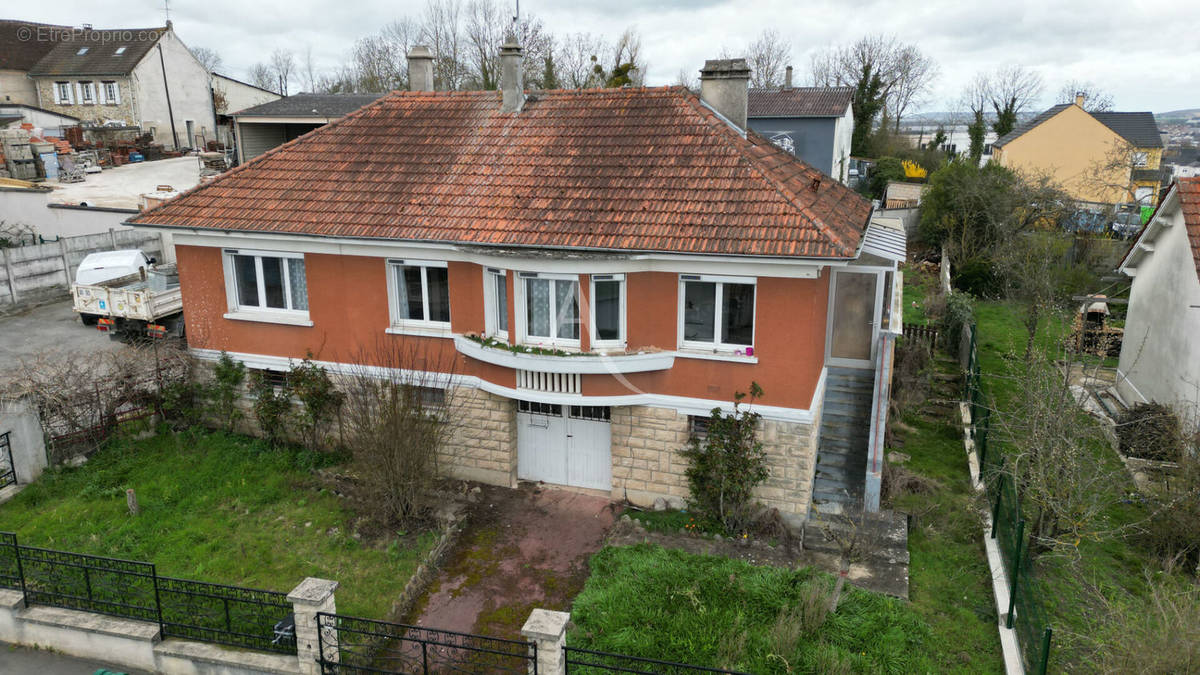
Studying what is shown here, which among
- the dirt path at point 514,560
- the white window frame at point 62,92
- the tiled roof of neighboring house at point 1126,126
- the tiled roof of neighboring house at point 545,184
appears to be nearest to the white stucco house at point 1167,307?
the tiled roof of neighboring house at point 545,184

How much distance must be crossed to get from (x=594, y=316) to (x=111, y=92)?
4627 centimetres

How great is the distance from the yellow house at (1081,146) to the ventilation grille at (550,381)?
39446mm

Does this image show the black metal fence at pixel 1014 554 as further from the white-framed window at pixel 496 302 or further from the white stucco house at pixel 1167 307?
the white-framed window at pixel 496 302

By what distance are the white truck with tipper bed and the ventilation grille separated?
12.1m

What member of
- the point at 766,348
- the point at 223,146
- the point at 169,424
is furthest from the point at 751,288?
the point at 223,146

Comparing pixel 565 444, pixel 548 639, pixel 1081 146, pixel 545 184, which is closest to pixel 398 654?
pixel 548 639

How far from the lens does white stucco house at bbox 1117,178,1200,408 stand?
1580cm

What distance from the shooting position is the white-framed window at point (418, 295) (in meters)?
14.4

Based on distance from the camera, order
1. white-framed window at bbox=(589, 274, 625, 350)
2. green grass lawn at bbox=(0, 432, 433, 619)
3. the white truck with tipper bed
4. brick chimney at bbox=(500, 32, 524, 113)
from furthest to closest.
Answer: the white truck with tipper bed < brick chimney at bbox=(500, 32, 524, 113) < white-framed window at bbox=(589, 274, 625, 350) < green grass lawn at bbox=(0, 432, 433, 619)

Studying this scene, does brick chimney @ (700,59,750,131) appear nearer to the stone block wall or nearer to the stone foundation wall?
the stone foundation wall

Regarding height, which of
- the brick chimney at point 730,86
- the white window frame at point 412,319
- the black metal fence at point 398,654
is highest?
the brick chimney at point 730,86

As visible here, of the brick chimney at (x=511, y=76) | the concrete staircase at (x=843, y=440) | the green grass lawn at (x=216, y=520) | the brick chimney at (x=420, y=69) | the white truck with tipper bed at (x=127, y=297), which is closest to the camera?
the green grass lawn at (x=216, y=520)

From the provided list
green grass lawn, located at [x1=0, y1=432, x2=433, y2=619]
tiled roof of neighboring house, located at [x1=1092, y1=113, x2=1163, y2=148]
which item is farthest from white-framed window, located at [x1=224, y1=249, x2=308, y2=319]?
tiled roof of neighboring house, located at [x1=1092, y1=113, x2=1163, y2=148]

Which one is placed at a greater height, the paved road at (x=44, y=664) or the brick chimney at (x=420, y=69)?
the brick chimney at (x=420, y=69)
